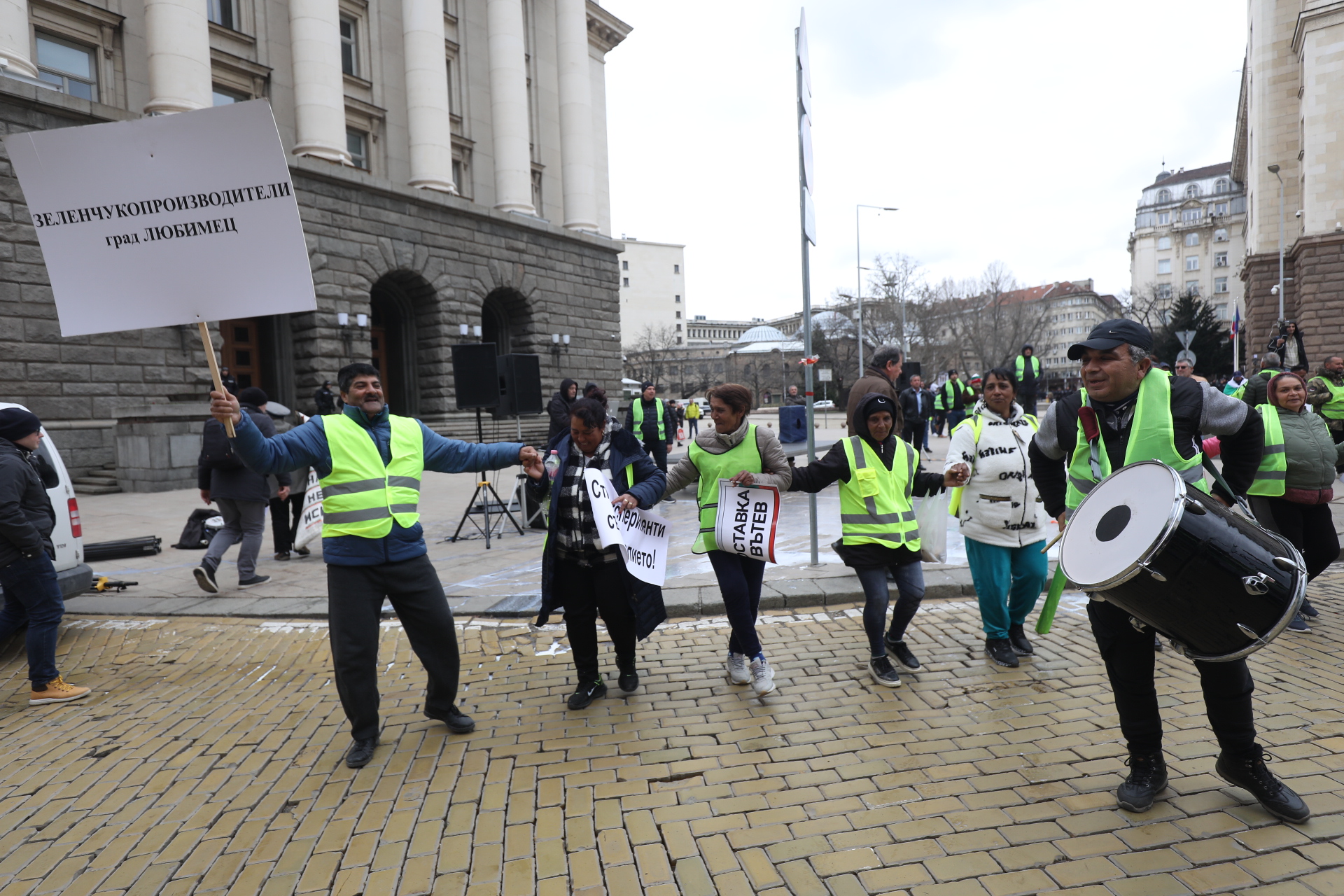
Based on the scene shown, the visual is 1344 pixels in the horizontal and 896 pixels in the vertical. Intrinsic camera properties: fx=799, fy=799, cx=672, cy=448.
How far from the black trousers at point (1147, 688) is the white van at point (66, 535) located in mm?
6927

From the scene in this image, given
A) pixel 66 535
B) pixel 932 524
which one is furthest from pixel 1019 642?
pixel 66 535

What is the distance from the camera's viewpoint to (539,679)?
505 centimetres

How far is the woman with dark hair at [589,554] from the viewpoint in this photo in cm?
441

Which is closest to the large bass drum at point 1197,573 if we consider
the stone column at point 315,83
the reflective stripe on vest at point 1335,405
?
the reflective stripe on vest at point 1335,405

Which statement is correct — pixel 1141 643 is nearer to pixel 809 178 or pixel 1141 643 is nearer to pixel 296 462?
pixel 296 462

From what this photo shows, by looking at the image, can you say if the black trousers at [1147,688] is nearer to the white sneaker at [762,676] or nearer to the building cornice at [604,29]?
the white sneaker at [762,676]

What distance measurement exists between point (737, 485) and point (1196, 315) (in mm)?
46210

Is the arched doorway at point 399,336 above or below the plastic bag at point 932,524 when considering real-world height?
above

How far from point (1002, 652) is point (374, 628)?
3.66m

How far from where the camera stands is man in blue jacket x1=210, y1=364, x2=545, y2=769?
3869 mm

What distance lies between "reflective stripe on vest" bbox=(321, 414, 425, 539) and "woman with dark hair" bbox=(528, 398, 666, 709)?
0.77 meters

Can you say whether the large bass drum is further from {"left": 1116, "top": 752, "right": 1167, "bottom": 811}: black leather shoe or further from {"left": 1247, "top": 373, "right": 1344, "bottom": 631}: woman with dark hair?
{"left": 1247, "top": 373, "right": 1344, "bottom": 631}: woman with dark hair

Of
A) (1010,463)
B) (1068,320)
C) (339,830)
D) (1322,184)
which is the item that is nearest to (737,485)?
(1010,463)

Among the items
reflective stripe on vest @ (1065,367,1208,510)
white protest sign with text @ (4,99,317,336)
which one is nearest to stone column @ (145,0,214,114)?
white protest sign with text @ (4,99,317,336)
